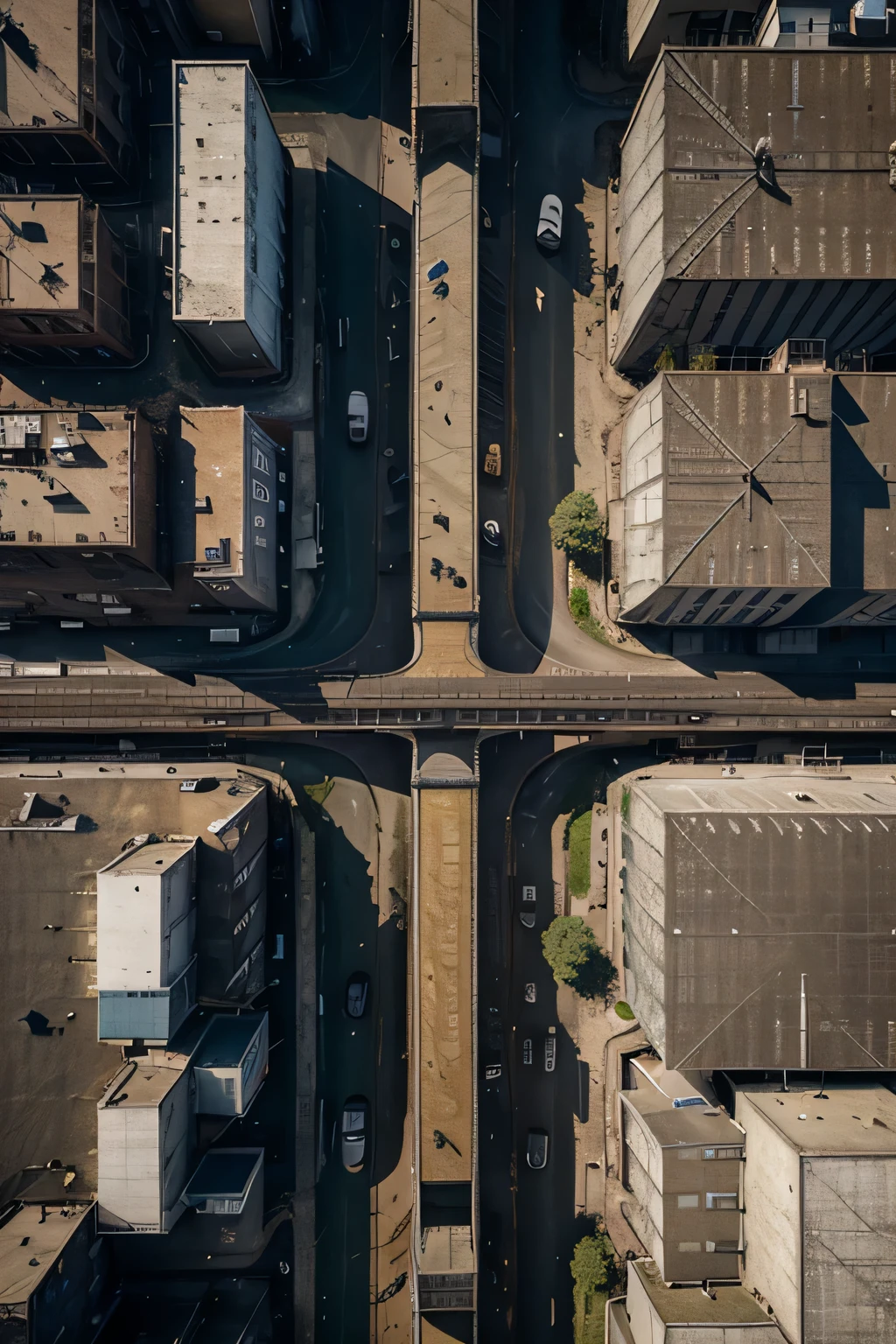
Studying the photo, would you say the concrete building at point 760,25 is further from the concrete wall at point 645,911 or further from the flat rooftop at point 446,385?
the concrete wall at point 645,911

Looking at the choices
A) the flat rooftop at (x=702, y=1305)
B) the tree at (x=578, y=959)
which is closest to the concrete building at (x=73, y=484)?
the tree at (x=578, y=959)

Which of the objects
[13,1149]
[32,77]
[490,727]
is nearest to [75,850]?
[13,1149]

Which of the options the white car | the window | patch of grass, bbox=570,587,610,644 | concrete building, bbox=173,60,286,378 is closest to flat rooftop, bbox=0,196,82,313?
concrete building, bbox=173,60,286,378

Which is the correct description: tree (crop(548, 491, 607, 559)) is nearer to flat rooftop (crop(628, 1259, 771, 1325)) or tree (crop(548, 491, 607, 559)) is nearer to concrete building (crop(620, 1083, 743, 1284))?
concrete building (crop(620, 1083, 743, 1284))

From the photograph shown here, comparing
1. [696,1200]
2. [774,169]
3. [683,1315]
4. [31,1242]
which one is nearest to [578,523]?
[774,169]

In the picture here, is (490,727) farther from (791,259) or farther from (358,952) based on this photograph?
(791,259)

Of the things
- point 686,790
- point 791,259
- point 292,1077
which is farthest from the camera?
point 292,1077
